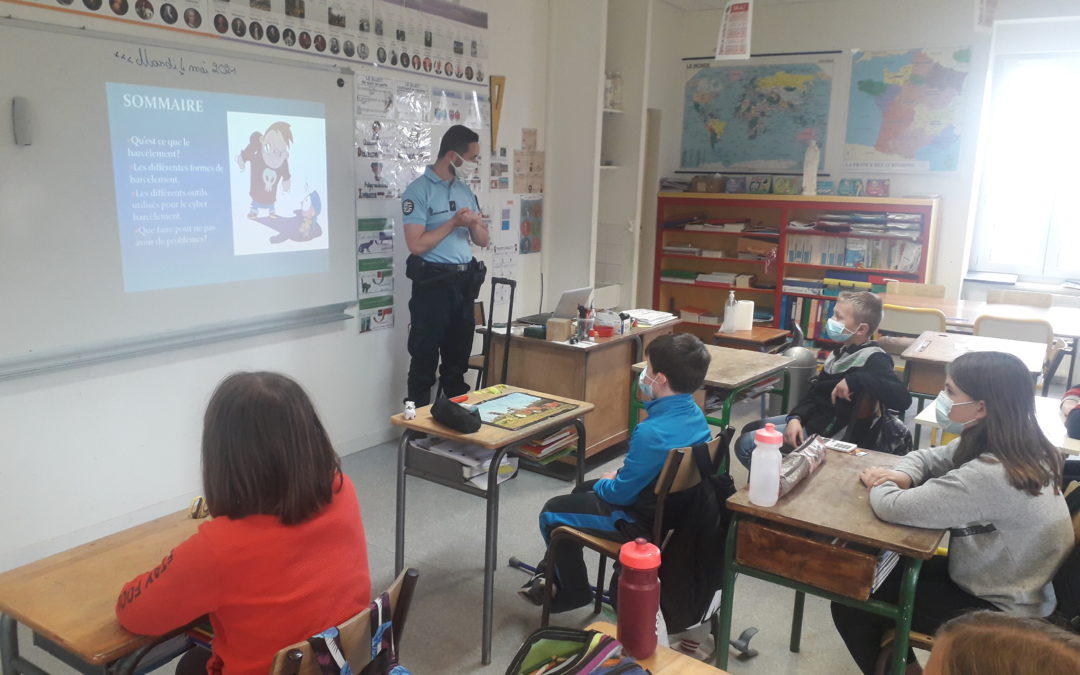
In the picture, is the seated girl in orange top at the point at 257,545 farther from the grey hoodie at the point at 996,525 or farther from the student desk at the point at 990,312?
the student desk at the point at 990,312

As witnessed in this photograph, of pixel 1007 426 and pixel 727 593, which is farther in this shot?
pixel 727 593

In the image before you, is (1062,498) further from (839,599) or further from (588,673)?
(588,673)

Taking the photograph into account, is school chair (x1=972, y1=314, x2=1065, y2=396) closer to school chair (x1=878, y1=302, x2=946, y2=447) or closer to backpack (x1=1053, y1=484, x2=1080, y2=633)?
school chair (x1=878, y1=302, x2=946, y2=447)

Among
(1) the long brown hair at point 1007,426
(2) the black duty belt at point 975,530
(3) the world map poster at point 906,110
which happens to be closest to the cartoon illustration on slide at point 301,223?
(1) the long brown hair at point 1007,426

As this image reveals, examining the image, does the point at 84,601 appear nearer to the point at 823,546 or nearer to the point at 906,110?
the point at 823,546

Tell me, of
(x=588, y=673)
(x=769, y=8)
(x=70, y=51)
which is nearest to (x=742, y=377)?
(x=588, y=673)

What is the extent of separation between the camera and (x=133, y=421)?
3396mm

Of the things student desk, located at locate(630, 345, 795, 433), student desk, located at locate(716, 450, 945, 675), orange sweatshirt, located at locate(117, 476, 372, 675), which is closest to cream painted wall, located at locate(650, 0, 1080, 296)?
student desk, located at locate(630, 345, 795, 433)

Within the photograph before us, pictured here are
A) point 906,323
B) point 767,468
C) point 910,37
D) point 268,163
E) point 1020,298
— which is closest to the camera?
point 767,468

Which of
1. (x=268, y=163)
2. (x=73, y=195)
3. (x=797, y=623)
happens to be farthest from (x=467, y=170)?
(x=797, y=623)

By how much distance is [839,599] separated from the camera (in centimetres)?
197

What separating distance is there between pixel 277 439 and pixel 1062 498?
1.84m

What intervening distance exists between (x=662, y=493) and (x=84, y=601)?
1.40 metres

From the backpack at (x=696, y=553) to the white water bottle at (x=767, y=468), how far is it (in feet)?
0.80
